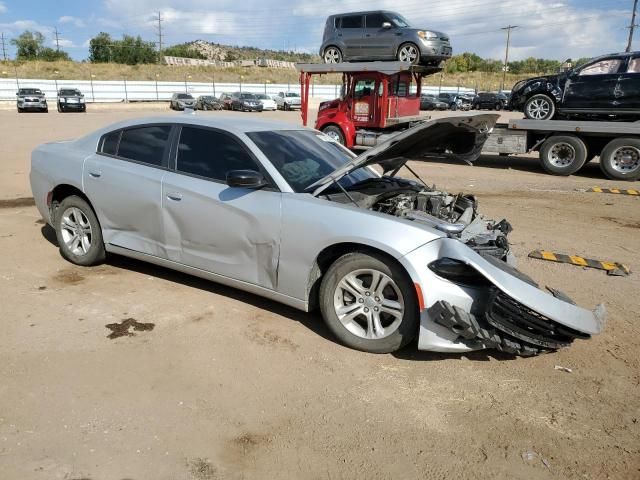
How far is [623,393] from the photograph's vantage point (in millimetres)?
3359

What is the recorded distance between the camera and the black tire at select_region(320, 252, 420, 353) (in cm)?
357

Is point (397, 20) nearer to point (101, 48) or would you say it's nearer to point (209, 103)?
point (209, 103)

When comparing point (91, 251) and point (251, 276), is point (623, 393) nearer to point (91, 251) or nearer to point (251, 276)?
point (251, 276)

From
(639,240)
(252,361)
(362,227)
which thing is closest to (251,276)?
(252,361)

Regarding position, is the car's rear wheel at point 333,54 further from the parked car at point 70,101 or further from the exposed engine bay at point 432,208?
the parked car at point 70,101

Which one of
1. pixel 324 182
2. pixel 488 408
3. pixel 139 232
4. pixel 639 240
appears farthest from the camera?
pixel 639 240

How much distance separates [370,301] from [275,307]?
3.68 feet

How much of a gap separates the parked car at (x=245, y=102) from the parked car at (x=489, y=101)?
19.2m

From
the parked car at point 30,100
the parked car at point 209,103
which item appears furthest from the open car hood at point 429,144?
the parked car at point 209,103

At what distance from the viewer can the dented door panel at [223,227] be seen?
4059 millimetres

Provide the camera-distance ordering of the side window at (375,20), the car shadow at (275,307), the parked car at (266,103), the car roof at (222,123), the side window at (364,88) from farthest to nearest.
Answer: the parked car at (266,103) < the side window at (375,20) < the side window at (364,88) < the car roof at (222,123) < the car shadow at (275,307)

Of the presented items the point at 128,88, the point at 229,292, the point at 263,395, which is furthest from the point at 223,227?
the point at 128,88

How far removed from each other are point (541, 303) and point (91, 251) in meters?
4.15

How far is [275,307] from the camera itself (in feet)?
14.9
